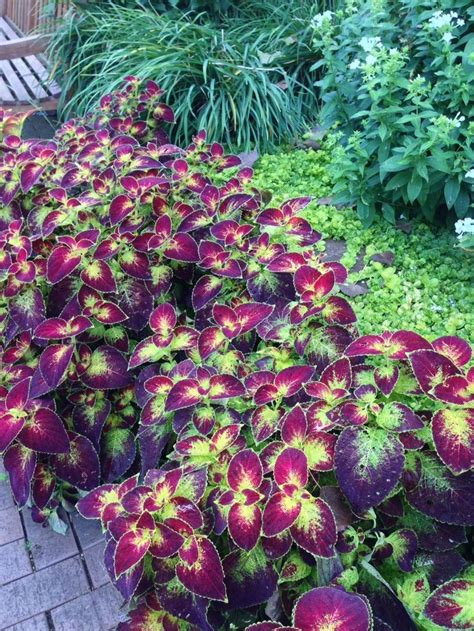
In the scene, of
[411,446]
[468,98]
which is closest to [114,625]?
[411,446]

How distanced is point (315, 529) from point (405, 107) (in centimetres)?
179

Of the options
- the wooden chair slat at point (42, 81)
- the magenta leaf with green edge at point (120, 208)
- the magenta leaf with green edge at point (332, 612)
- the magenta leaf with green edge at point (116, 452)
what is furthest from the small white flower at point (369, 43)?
the wooden chair slat at point (42, 81)

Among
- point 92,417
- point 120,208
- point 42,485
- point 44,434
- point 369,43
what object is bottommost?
point 42,485

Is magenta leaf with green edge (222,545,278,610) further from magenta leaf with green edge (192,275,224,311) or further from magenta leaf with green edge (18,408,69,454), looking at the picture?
magenta leaf with green edge (192,275,224,311)

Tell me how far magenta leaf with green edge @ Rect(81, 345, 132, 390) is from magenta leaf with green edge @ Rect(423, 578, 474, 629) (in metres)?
0.95

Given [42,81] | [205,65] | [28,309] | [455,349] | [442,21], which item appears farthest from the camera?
[42,81]

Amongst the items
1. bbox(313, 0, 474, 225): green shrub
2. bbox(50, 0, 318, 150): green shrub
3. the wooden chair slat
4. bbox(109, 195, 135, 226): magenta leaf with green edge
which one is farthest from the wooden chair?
bbox(109, 195, 135, 226): magenta leaf with green edge

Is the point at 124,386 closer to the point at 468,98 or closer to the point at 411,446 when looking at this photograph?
the point at 411,446

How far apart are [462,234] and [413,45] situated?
89 centimetres

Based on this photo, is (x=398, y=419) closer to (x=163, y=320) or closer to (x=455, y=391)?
(x=455, y=391)

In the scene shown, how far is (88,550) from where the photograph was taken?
1762 millimetres

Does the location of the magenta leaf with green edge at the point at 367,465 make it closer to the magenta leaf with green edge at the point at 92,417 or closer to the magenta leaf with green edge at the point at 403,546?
the magenta leaf with green edge at the point at 403,546

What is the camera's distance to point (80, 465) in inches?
60.9

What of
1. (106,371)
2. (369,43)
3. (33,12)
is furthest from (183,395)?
(33,12)
